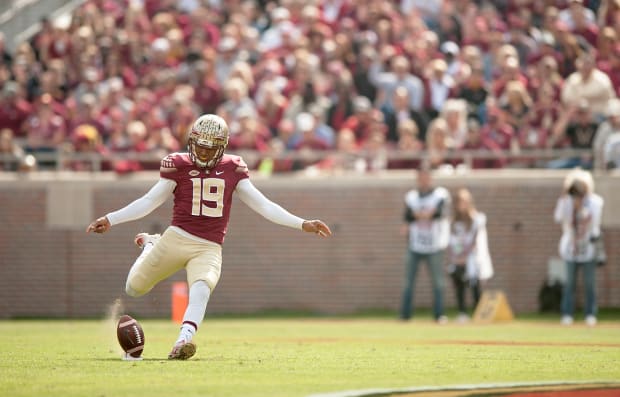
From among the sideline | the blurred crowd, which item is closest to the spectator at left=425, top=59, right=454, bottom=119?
the blurred crowd

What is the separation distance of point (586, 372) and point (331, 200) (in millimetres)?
11286

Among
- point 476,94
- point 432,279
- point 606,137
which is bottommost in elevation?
point 432,279

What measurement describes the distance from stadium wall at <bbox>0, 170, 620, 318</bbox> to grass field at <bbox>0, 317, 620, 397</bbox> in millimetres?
4386

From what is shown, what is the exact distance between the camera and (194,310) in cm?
1011

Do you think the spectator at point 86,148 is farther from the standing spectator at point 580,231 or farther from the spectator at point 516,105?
the standing spectator at point 580,231

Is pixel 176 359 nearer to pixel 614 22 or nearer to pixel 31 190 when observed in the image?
pixel 31 190

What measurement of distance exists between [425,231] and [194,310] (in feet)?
29.1

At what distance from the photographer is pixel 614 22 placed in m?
21.5

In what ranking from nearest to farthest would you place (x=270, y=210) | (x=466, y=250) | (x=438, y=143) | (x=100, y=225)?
(x=100, y=225), (x=270, y=210), (x=466, y=250), (x=438, y=143)

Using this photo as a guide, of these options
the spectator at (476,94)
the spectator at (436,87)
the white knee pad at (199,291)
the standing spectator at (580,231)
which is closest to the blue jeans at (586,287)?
the standing spectator at (580,231)

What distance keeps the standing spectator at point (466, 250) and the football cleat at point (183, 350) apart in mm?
9401

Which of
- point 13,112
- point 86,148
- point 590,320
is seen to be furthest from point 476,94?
point 13,112

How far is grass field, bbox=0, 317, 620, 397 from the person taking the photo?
8.45 meters

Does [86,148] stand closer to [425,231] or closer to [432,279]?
[425,231]
